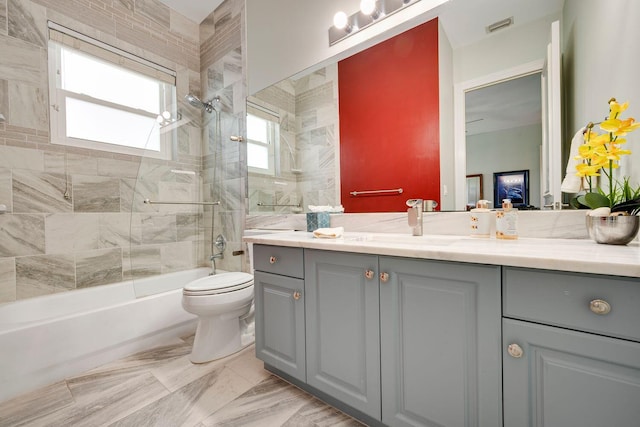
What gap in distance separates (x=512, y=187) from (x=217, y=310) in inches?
67.8

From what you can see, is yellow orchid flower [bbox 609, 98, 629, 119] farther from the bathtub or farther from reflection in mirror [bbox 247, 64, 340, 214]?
the bathtub

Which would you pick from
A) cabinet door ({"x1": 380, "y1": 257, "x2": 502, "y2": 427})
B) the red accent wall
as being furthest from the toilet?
cabinet door ({"x1": 380, "y1": 257, "x2": 502, "y2": 427})

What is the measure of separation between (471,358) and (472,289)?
0.71ft

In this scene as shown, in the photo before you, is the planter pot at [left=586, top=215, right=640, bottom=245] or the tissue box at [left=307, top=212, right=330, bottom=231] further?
the tissue box at [left=307, top=212, right=330, bottom=231]

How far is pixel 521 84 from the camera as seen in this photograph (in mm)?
1157

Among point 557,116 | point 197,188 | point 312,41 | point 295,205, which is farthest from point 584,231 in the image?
point 197,188

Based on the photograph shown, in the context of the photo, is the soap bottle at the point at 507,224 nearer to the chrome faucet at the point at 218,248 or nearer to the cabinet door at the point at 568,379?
the cabinet door at the point at 568,379

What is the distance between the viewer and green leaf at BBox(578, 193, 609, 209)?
93 cm

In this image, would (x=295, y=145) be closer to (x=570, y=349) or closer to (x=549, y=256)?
(x=549, y=256)

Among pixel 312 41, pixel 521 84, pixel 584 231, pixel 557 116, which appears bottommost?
pixel 584 231

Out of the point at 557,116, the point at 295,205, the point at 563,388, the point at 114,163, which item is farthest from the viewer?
the point at 114,163

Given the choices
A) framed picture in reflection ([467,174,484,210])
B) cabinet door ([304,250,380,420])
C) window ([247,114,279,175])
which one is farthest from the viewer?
window ([247,114,279,175])

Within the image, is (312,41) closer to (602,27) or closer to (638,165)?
(602,27)

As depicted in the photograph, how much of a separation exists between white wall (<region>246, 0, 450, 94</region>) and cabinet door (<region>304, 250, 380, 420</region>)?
1.40 m
